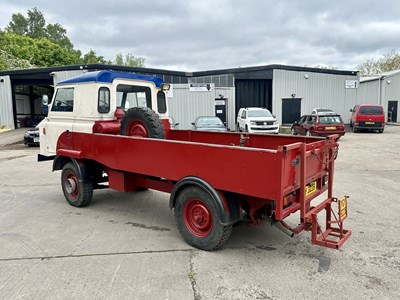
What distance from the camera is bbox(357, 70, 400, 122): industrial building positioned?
3002cm

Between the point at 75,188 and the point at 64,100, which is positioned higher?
the point at 64,100

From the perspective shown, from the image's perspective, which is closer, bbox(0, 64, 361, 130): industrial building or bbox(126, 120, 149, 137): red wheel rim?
bbox(126, 120, 149, 137): red wheel rim

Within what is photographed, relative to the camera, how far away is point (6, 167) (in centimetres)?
1088

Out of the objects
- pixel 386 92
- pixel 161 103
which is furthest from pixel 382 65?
pixel 161 103

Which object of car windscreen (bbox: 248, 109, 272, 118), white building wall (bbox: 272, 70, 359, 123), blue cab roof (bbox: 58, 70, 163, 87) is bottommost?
car windscreen (bbox: 248, 109, 272, 118)

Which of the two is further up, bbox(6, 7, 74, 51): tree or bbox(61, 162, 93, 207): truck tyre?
bbox(6, 7, 74, 51): tree

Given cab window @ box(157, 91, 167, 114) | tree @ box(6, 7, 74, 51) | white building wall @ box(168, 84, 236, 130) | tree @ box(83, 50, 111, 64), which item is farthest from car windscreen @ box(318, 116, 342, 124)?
tree @ box(6, 7, 74, 51)

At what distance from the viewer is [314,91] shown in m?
25.4

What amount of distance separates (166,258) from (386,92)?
3249cm

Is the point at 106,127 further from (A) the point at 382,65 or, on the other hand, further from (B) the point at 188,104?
(A) the point at 382,65

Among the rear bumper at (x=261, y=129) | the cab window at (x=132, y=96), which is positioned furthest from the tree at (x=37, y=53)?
the cab window at (x=132, y=96)

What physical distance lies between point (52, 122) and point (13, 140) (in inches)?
567

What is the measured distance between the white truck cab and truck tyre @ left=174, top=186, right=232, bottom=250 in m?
2.42

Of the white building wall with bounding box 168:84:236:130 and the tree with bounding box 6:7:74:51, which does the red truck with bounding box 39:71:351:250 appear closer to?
the white building wall with bounding box 168:84:236:130
